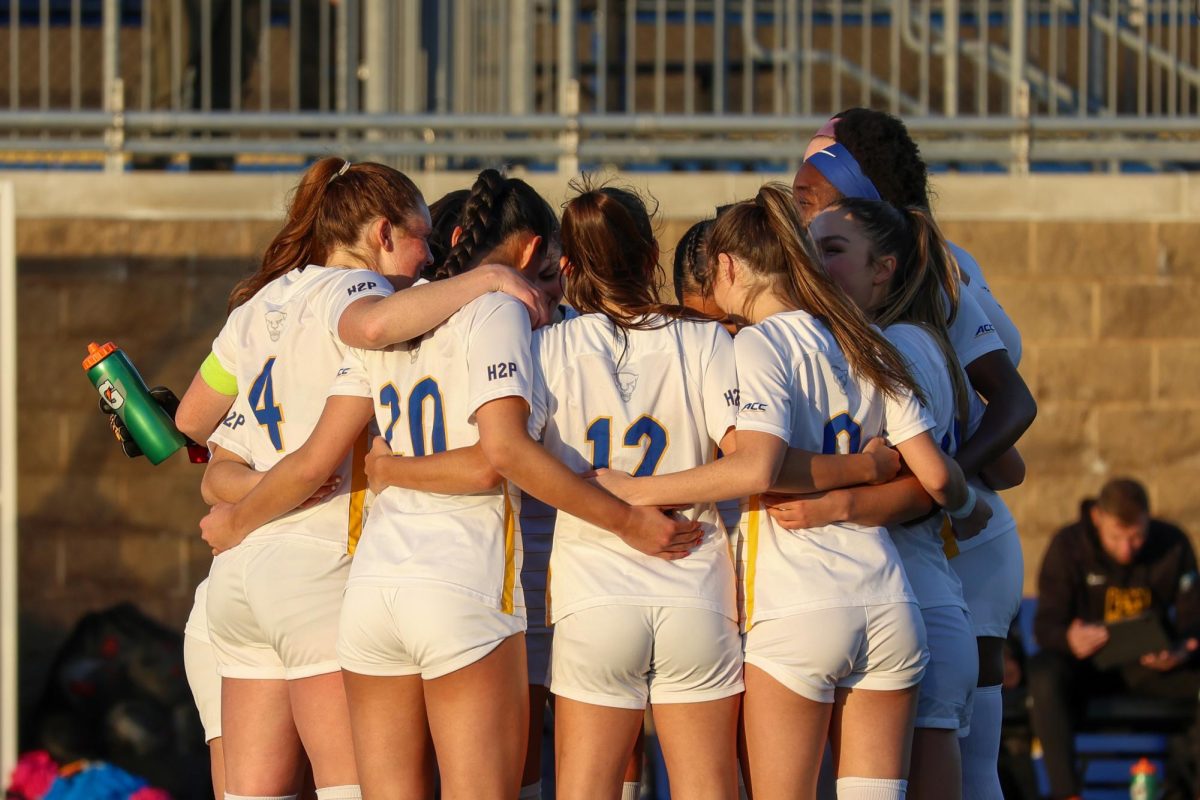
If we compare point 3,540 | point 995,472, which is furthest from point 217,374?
point 3,540

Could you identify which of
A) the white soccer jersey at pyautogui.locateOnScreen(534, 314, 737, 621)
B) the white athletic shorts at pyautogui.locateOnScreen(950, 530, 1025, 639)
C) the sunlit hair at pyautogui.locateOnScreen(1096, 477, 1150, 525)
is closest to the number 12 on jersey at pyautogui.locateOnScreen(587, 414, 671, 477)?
the white soccer jersey at pyautogui.locateOnScreen(534, 314, 737, 621)

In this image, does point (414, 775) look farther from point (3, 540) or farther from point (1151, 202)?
point (1151, 202)

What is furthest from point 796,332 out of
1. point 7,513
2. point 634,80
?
point 634,80

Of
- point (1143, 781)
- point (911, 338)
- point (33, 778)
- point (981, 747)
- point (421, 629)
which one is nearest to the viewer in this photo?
point (421, 629)

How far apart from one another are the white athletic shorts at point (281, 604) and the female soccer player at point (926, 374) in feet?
3.87

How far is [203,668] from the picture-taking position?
3.91 meters

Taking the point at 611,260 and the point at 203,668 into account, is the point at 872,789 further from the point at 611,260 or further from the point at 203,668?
the point at 203,668

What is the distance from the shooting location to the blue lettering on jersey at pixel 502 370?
3.31 m

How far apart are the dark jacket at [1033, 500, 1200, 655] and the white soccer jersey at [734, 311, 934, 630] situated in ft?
11.4

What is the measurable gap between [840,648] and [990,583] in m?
0.71

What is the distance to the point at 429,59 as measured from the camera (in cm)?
818

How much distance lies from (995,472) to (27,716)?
14.3 ft

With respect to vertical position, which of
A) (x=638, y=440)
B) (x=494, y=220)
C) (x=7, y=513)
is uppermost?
(x=494, y=220)

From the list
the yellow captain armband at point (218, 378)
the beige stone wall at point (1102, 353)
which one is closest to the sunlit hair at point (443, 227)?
the yellow captain armband at point (218, 378)
